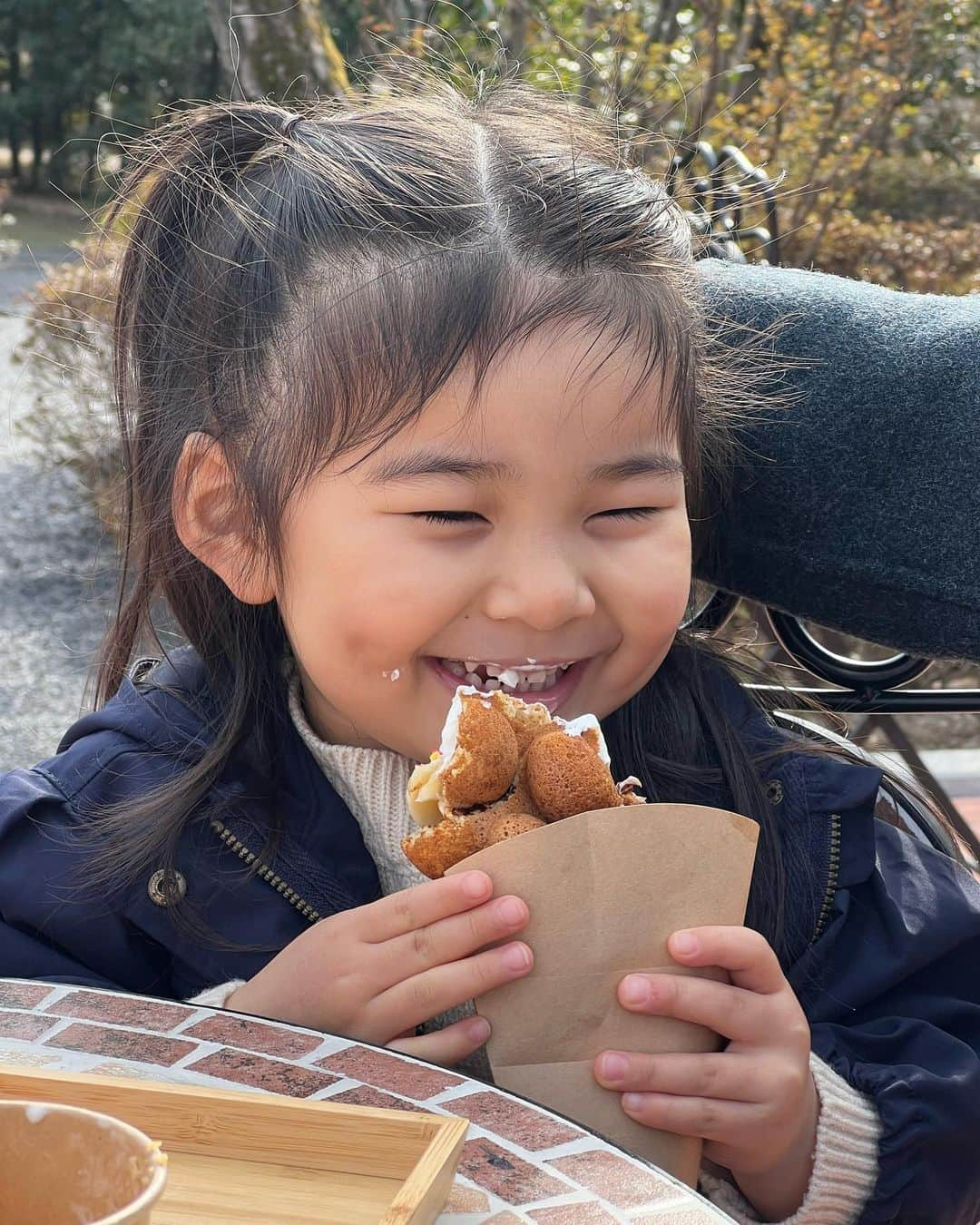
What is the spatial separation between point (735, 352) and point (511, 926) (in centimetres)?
98

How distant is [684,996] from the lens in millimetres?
1250

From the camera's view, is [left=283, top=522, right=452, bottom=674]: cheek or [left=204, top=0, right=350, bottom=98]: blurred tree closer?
[left=283, top=522, right=452, bottom=674]: cheek

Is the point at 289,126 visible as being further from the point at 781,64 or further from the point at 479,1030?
the point at 781,64

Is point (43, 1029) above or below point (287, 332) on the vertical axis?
below

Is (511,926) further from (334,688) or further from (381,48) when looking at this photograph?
(381,48)

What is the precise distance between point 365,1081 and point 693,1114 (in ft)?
1.23

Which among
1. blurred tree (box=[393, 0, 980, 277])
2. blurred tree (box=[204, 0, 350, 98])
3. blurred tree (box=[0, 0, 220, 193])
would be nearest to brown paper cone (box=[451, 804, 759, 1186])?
blurred tree (box=[204, 0, 350, 98])

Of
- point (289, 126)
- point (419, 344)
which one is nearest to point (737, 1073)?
point (419, 344)

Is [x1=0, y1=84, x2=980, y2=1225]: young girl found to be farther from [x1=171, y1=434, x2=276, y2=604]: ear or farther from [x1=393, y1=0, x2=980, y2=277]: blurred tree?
[x1=393, y1=0, x2=980, y2=277]: blurred tree

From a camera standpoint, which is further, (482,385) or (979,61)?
(979,61)

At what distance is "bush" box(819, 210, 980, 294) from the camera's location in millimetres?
6426

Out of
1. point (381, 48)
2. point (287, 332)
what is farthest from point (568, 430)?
point (381, 48)

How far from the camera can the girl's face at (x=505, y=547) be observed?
1.50 metres

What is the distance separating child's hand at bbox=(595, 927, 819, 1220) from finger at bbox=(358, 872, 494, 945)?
0.48ft
